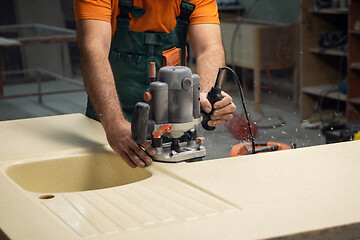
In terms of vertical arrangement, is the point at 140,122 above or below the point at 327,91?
above

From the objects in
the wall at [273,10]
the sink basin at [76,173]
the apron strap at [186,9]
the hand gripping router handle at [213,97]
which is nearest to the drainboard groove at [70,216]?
the sink basin at [76,173]

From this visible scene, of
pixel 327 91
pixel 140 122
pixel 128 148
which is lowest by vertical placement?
pixel 327 91

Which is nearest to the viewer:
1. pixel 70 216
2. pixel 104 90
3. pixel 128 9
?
pixel 70 216

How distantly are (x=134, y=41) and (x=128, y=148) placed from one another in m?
0.70

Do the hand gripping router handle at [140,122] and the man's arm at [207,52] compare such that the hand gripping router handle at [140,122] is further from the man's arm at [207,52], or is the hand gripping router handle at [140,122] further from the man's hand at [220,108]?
the man's arm at [207,52]

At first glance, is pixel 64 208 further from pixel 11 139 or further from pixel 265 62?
pixel 265 62

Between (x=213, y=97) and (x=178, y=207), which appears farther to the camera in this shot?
(x=213, y=97)

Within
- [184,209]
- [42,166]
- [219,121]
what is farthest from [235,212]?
[42,166]

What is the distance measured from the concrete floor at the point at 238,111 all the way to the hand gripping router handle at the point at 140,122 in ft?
9.39

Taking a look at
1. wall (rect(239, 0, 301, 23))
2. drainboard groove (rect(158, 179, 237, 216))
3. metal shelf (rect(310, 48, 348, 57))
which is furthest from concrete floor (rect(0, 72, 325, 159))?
drainboard groove (rect(158, 179, 237, 216))

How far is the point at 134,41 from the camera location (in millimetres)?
2266

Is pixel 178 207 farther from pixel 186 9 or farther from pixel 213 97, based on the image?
pixel 186 9

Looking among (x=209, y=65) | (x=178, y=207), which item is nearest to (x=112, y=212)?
(x=178, y=207)

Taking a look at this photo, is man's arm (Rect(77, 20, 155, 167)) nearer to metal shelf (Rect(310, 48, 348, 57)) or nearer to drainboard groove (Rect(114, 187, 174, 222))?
drainboard groove (Rect(114, 187, 174, 222))
